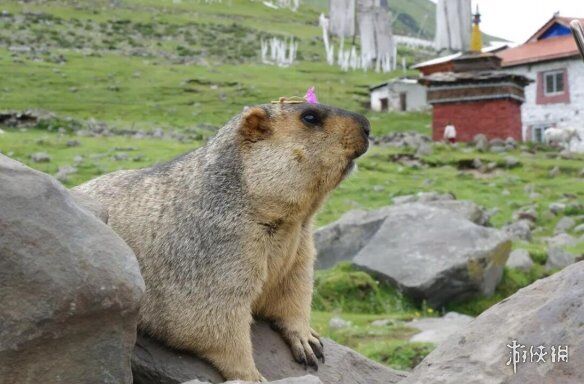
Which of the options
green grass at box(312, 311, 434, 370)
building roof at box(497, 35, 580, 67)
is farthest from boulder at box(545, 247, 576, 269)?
building roof at box(497, 35, 580, 67)

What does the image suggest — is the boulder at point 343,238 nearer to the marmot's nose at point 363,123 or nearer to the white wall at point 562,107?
the marmot's nose at point 363,123

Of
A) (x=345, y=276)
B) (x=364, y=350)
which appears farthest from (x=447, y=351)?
(x=345, y=276)

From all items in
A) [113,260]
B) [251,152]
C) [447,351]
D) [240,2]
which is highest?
[240,2]

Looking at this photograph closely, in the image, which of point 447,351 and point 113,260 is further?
point 447,351

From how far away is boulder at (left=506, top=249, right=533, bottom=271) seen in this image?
15453mm

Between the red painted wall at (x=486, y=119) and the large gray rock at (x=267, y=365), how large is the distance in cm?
3781

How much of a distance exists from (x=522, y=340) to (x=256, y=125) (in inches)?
84.5

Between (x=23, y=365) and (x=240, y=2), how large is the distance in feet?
355

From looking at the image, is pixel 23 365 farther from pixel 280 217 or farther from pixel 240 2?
pixel 240 2

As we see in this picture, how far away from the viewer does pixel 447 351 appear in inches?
171

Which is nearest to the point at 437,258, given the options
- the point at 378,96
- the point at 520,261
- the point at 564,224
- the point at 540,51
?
the point at 520,261

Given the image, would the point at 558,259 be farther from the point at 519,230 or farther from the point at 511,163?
the point at 511,163

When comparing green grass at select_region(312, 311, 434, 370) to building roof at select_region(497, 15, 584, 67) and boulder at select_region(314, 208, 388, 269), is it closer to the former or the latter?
boulder at select_region(314, 208, 388, 269)

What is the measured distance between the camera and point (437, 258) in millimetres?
13898
